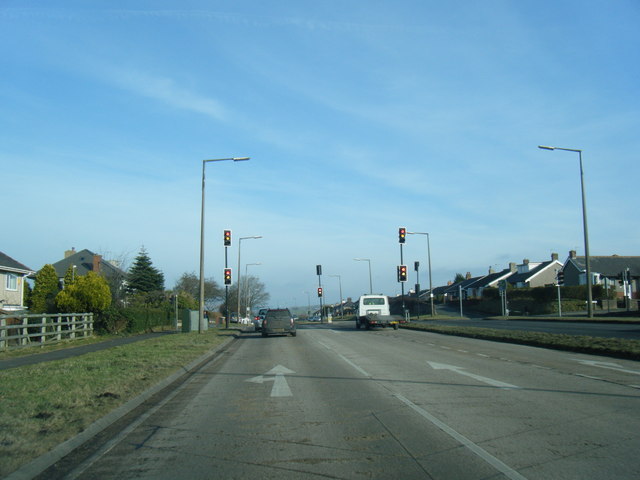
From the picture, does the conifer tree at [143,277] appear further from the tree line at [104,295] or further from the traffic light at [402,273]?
the traffic light at [402,273]

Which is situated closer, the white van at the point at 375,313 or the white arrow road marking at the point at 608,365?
the white arrow road marking at the point at 608,365

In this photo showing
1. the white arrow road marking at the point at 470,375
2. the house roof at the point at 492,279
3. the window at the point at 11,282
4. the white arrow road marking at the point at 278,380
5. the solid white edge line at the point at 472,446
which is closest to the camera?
the solid white edge line at the point at 472,446

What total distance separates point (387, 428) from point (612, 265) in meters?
74.7

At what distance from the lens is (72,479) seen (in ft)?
18.3

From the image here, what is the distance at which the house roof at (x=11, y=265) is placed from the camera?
35609 mm

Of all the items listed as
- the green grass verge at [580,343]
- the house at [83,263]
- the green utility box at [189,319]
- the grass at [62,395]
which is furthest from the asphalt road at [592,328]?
the house at [83,263]

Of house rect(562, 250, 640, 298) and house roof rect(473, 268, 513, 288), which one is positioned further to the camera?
house roof rect(473, 268, 513, 288)

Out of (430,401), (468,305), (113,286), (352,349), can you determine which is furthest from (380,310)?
(468,305)

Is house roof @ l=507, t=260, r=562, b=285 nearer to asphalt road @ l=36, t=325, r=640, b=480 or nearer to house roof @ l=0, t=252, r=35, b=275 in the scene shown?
house roof @ l=0, t=252, r=35, b=275

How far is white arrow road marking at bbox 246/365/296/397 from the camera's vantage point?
10759 mm

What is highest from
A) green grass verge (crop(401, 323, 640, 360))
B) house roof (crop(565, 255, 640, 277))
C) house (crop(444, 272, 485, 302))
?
house roof (crop(565, 255, 640, 277))

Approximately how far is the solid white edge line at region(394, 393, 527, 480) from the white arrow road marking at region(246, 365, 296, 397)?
2.69m

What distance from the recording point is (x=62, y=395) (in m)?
9.45

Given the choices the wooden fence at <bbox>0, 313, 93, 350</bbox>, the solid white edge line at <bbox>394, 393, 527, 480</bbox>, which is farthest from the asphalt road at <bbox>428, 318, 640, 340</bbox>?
the wooden fence at <bbox>0, 313, 93, 350</bbox>
